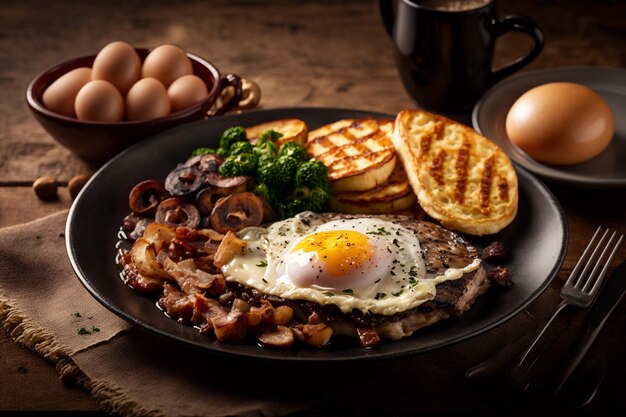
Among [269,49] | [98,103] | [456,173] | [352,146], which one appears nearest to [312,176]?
[352,146]

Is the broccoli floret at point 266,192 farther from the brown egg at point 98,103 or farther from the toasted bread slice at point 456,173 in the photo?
the brown egg at point 98,103

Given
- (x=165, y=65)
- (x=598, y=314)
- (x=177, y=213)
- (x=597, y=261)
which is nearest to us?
(x=598, y=314)

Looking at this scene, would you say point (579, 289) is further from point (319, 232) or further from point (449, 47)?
point (449, 47)

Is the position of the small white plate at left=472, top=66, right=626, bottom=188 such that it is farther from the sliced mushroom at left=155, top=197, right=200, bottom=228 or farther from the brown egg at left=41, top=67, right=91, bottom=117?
the brown egg at left=41, top=67, right=91, bottom=117

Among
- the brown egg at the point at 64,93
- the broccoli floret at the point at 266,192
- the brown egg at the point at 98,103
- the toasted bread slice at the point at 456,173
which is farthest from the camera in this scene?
the brown egg at the point at 64,93

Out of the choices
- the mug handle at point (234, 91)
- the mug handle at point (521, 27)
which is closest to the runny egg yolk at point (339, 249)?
the mug handle at point (234, 91)

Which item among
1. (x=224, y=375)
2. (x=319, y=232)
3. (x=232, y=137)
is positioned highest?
(x=232, y=137)

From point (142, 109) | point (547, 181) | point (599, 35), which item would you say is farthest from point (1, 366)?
point (599, 35)

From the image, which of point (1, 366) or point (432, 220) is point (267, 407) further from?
point (432, 220)
